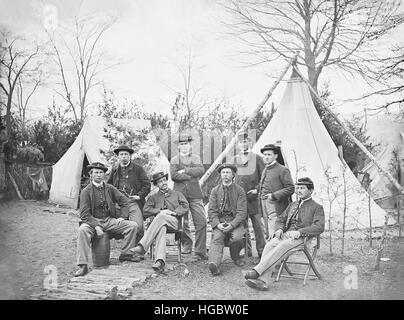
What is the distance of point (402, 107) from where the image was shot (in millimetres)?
5160

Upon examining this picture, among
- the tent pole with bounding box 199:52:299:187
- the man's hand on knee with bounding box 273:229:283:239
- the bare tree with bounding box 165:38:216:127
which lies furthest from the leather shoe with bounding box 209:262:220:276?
the bare tree with bounding box 165:38:216:127

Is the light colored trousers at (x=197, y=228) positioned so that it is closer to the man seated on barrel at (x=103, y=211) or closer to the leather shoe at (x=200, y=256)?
the leather shoe at (x=200, y=256)

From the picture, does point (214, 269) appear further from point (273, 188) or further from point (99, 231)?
point (99, 231)

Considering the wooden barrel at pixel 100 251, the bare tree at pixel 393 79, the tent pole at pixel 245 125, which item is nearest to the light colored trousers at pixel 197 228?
the tent pole at pixel 245 125

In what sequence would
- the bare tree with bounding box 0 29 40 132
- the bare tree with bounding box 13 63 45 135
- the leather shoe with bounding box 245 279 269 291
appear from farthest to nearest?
1. the bare tree with bounding box 13 63 45 135
2. the bare tree with bounding box 0 29 40 132
3. the leather shoe with bounding box 245 279 269 291

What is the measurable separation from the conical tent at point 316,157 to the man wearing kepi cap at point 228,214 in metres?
1.13

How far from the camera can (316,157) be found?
20.5 feet

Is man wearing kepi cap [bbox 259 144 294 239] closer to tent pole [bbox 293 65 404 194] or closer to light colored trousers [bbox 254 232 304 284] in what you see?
light colored trousers [bbox 254 232 304 284]

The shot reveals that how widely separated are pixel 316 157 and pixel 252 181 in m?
1.47

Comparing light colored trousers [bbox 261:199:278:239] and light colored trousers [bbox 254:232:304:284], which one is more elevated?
light colored trousers [bbox 261:199:278:239]

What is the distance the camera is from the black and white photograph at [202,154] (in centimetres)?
442

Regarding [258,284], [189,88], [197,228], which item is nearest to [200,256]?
[197,228]

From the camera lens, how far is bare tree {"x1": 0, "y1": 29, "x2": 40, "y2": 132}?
4.95m

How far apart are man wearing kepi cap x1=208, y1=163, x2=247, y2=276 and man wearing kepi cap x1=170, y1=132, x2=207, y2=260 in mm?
485
